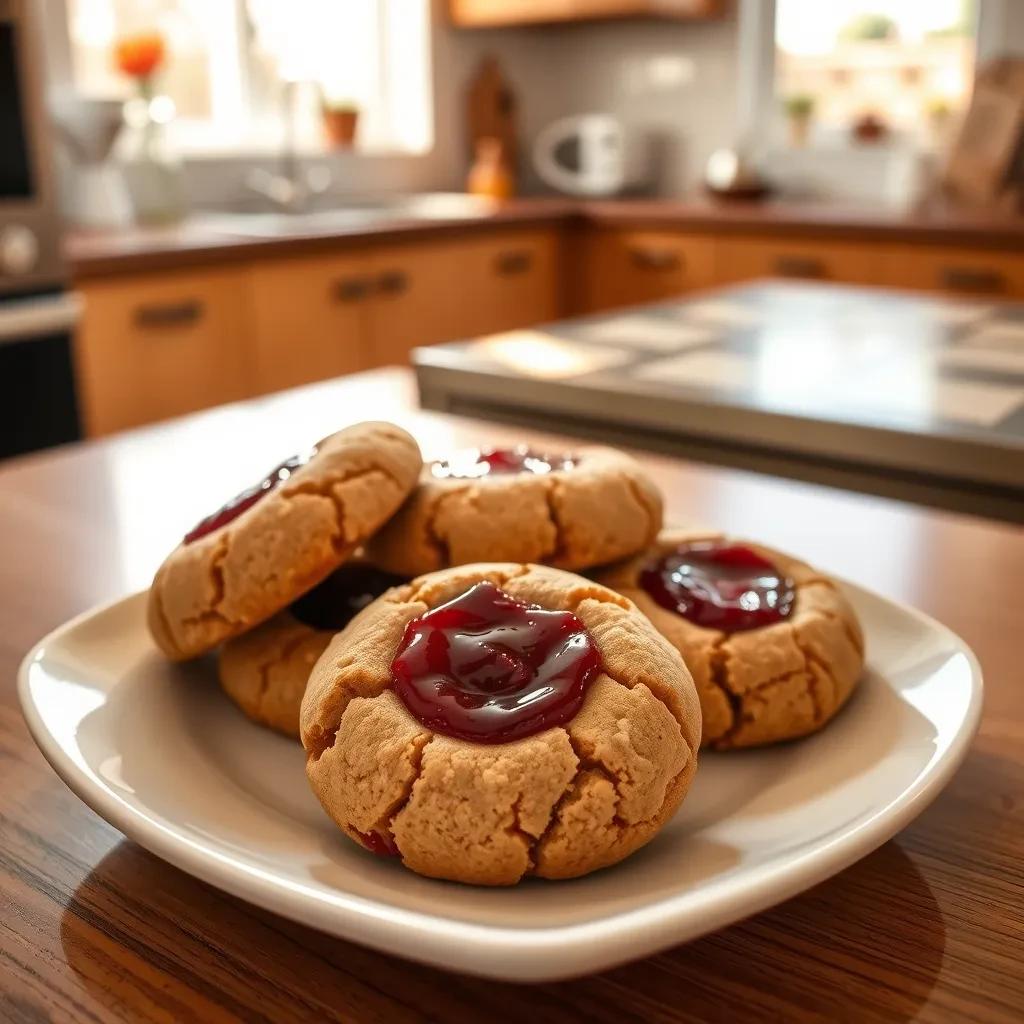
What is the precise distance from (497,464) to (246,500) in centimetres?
16

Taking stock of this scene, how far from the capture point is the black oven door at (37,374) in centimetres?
232

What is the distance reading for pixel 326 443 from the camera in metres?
0.68

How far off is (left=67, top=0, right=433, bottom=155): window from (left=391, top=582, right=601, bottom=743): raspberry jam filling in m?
3.12

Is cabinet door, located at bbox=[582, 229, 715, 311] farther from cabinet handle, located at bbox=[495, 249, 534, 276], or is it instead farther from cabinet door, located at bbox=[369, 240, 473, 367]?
cabinet door, located at bbox=[369, 240, 473, 367]

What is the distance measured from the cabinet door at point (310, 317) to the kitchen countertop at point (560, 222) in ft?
0.21

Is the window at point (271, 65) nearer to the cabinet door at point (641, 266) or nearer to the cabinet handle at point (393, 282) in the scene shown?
the cabinet handle at point (393, 282)

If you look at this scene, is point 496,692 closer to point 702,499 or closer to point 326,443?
point 326,443

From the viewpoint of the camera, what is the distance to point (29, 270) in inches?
92.7

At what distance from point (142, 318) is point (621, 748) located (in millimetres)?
2432

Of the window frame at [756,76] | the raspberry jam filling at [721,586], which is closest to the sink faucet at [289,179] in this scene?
the window frame at [756,76]


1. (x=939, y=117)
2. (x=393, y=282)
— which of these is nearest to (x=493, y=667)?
(x=393, y=282)

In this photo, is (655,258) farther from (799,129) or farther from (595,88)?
(595,88)

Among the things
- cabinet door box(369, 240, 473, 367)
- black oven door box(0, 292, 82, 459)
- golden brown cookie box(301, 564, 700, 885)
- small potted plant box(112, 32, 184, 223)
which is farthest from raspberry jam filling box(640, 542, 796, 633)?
small potted plant box(112, 32, 184, 223)

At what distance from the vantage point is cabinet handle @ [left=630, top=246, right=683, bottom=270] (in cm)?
373
